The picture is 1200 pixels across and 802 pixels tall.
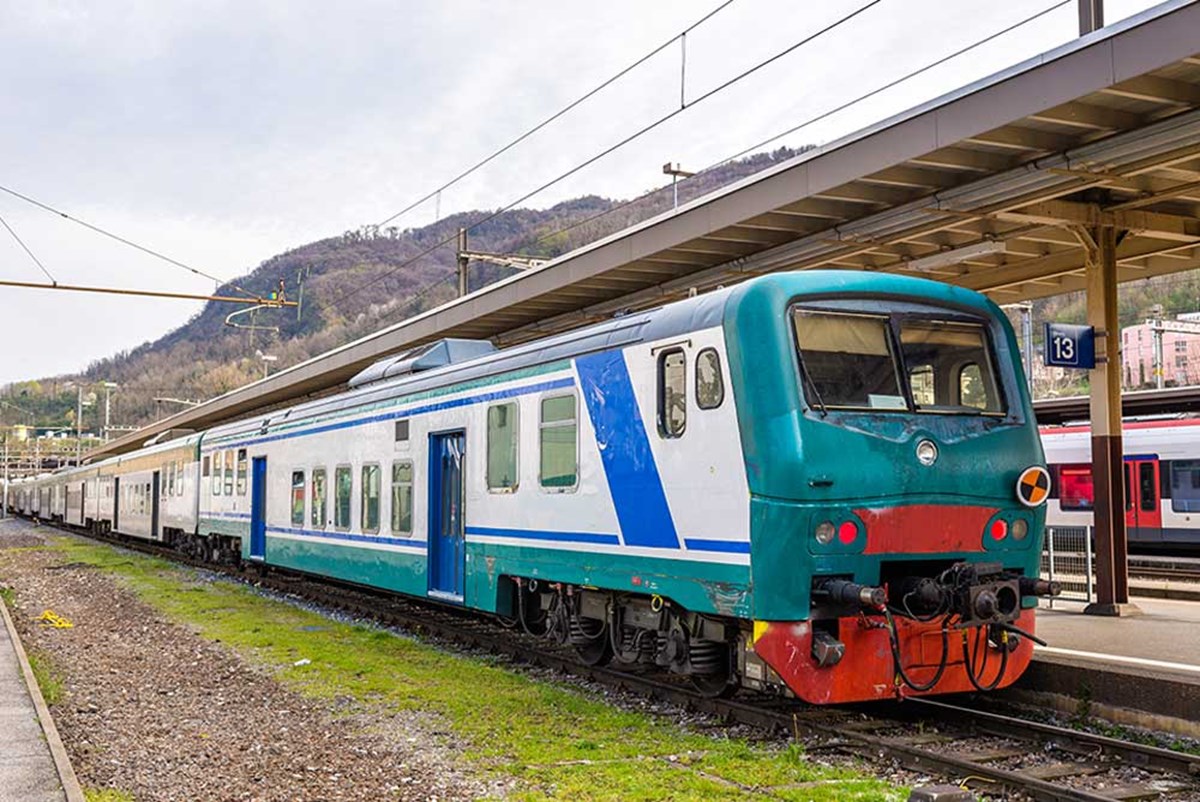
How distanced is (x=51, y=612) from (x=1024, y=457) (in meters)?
14.3

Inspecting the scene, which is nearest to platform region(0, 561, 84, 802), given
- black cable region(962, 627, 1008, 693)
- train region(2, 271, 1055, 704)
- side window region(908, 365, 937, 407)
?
train region(2, 271, 1055, 704)

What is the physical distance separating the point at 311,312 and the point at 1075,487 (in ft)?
193

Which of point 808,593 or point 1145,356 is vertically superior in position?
point 1145,356

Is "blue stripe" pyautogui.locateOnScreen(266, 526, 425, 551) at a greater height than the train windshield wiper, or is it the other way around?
the train windshield wiper

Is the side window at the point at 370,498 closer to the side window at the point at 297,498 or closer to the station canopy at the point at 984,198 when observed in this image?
the side window at the point at 297,498

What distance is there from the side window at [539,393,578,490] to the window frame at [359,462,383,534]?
4.98 meters

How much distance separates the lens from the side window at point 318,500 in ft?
58.1

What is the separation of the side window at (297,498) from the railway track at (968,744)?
823cm

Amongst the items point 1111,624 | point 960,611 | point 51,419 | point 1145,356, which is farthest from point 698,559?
point 51,419

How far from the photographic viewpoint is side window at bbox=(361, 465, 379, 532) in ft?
50.8

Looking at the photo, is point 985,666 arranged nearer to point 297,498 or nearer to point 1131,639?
point 1131,639

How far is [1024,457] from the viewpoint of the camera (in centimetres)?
898

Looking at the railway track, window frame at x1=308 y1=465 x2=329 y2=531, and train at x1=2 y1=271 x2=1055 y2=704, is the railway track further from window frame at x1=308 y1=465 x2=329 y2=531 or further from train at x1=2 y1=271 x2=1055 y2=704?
window frame at x1=308 y1=465 x2=329 y2=531

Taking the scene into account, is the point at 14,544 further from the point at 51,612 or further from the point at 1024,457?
the point at 1024,457
